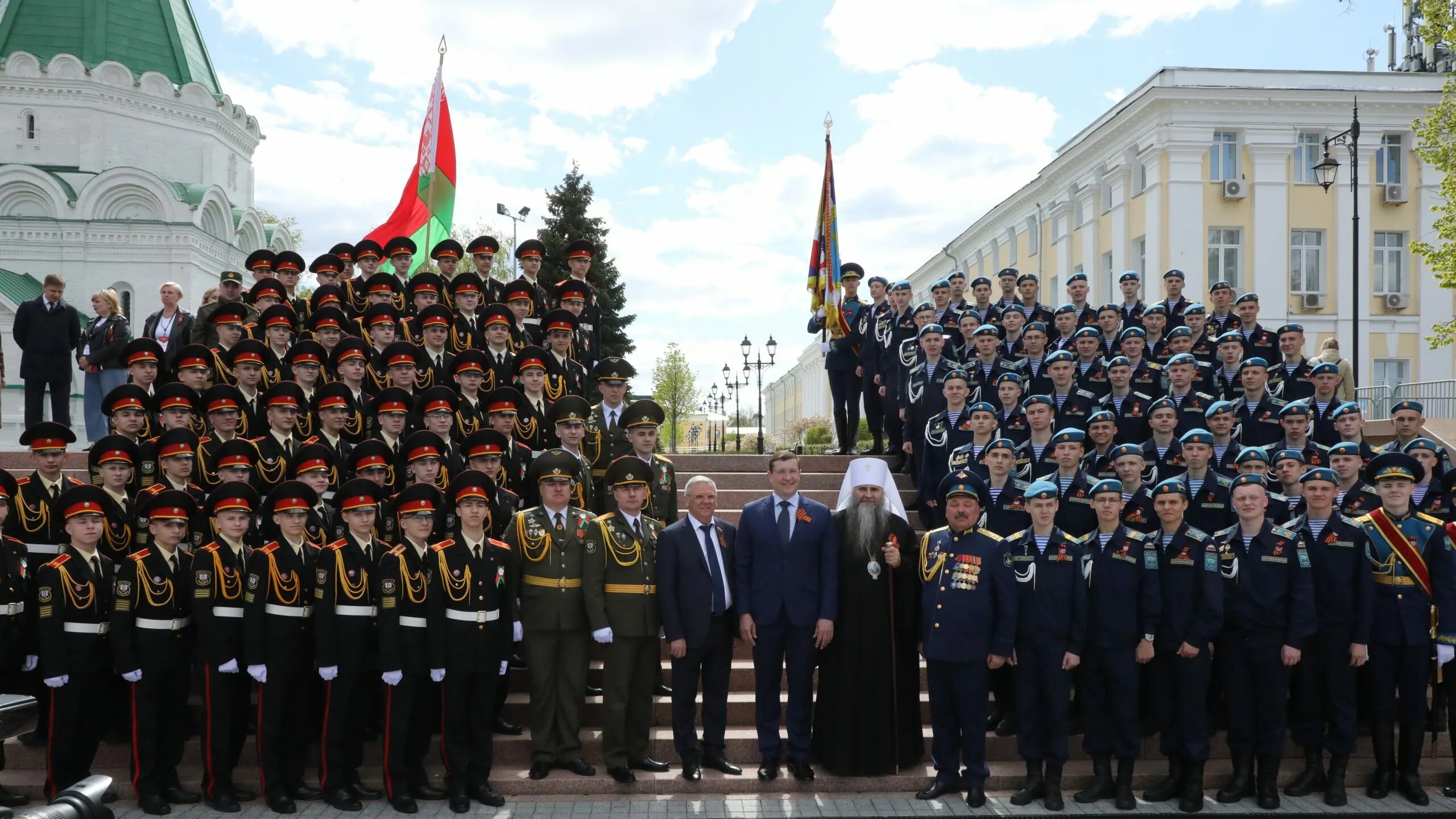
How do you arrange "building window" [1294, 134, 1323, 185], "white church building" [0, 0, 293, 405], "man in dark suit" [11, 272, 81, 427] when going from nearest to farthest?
"man in dark suit" [11, 272, 81, 427] → "building window" [1294, 134, 1323, 185] → "white church building" [0, 0, 293, 405]

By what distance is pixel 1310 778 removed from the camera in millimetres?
6770

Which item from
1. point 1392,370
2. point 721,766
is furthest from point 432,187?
point 1392,370

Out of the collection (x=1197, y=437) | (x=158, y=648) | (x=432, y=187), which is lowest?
(x=158, y=648)

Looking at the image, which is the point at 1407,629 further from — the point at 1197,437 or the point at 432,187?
the point at 432,187

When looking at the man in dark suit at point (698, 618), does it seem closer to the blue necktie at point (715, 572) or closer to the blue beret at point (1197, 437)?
the blue necktie at point (715, 572)

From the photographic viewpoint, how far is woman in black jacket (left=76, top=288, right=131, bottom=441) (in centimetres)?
1095

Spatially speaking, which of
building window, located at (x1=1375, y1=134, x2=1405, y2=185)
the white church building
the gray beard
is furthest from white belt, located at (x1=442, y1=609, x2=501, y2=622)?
building window, located at (x1=1375, y1=134, x2=1405, y2=185)

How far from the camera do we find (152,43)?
4166 cm

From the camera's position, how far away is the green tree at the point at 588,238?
3155 centimetres

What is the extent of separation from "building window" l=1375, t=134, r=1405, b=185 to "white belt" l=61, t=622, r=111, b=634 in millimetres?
35378

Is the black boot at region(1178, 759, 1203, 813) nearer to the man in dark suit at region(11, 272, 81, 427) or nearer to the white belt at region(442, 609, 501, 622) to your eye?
the white belt at region(442, 609, 501, 622)

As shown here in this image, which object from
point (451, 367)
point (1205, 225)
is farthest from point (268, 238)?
point (451, 367)

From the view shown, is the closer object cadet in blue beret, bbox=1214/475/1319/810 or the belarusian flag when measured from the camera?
cadet in blue beret, bbox=1214/475/1319/810

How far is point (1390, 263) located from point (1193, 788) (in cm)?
3125
